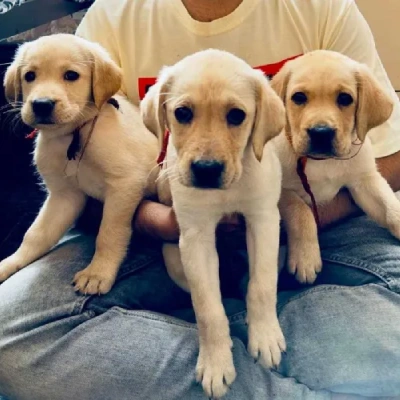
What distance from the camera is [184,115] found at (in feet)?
4.50

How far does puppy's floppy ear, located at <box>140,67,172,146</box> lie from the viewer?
143 cm

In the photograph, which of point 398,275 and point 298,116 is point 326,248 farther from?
point 298,116

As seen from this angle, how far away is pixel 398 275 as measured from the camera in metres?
1.62

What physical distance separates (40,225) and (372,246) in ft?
3.15

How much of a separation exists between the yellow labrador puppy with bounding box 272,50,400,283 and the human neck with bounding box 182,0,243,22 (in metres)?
0.34

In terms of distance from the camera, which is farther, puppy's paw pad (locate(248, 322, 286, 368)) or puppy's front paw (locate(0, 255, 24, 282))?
puppy's front paw (locate(0, 255, 24, 282))

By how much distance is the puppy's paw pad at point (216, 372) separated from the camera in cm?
144

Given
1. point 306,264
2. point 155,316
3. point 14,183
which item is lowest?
point 14,183

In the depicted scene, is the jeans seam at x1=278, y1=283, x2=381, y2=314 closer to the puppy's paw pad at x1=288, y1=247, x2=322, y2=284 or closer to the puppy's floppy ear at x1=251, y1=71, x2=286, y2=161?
the puppy's paw pad at x1=288, y1=247, x2=322, y2=284

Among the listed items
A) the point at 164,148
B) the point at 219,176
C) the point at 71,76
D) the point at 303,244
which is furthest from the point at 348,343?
the point at 71,76

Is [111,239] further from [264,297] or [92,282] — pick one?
[264,297]

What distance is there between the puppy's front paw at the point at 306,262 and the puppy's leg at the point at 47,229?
689 millimetres

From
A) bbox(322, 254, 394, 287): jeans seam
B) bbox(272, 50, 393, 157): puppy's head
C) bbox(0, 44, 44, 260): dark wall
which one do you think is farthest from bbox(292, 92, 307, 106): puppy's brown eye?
bbox(0, 44, 44, 260): dark wall

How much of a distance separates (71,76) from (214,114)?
53 centimetres
